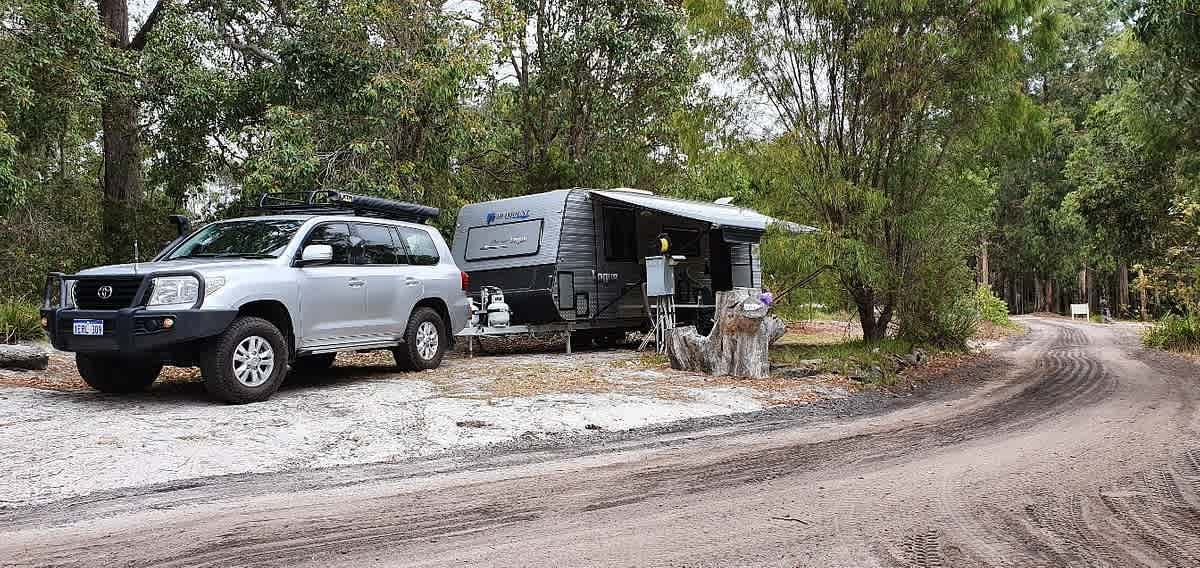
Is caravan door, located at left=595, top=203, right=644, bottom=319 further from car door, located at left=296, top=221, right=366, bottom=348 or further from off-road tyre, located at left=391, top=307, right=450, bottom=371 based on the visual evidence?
car door, located at left=296, top=221, right=366, bottom=348

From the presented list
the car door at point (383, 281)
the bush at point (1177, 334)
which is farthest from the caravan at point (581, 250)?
the bush at point (1177, 334)

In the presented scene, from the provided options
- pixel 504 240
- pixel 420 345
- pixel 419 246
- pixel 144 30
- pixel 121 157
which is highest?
pixel 144 30

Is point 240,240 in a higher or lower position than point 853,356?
higher

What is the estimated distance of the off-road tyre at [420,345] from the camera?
10086 mm

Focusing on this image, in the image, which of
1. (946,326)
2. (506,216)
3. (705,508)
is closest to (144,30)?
(506,216)

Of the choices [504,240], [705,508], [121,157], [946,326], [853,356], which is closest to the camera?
[705,508]

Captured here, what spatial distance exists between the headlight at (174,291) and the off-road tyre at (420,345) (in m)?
2.78

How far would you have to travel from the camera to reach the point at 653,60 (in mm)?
17109

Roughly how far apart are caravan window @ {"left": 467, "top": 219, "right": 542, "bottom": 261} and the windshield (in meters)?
4.71

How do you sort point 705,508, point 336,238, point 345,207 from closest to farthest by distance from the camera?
1. point 705,508
2. point 336,238
3. point 345,207

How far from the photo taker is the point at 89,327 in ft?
24.5

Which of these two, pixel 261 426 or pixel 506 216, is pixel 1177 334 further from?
pixel 261 426

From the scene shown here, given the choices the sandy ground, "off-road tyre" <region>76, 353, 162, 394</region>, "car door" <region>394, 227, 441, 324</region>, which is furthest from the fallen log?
"car door" <region>394, 227, 441, 324</region>

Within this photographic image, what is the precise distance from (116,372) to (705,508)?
20.4 feet
